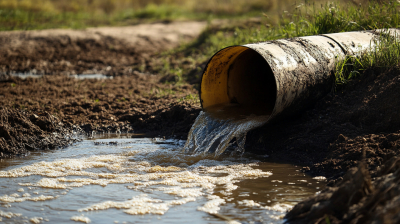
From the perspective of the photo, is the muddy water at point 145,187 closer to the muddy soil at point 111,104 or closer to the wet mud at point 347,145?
the wet mud at point 347,145

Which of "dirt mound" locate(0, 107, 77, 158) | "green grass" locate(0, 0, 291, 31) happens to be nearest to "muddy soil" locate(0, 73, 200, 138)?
"dirt mound" locate(0, 107, 77, 158)

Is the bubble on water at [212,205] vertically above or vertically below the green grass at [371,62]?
below

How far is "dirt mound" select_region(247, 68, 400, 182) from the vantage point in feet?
15.5

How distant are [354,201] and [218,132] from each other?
2.77 metres

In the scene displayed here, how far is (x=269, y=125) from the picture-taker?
5969 mm

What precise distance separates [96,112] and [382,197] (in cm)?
558

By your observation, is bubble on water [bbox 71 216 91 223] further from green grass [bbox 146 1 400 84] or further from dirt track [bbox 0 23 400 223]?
green grass [bbox 146 1 400 84]

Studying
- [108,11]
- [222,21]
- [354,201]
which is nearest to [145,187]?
[354,201]

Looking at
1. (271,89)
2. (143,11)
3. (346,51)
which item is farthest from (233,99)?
(143,11)

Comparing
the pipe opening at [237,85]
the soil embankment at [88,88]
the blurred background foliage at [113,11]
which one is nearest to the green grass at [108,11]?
the blurred background foliage at [113,11]

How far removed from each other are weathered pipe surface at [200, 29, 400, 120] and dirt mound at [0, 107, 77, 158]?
7.54 feet

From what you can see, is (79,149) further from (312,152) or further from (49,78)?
(49,78)

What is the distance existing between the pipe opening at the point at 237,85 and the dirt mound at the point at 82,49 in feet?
19.1

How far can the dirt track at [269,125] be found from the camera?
343 cm
